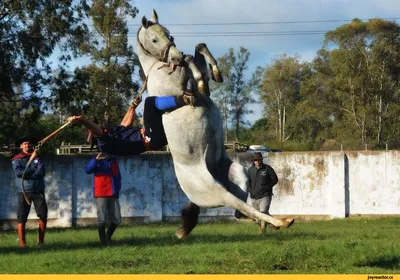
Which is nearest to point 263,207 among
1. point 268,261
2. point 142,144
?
point 268,261

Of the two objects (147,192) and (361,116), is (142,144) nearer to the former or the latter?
(147,192)

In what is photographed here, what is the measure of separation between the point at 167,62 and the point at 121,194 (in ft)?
48.5

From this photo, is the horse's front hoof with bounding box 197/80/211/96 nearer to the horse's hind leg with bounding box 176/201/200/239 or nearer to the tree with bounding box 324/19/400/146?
the horse's hind leg with bounding box 176/201/200/239

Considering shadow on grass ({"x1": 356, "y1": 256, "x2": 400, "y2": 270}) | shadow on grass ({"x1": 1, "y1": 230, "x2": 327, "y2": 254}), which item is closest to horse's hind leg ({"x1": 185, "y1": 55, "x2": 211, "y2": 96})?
shadow on grass ({"x1": 356, "y1": 256, "x2": 400, "y2": 270})

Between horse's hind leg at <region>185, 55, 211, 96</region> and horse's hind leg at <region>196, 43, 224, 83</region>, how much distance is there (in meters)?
0.14

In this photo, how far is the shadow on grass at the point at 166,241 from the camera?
1400 centimetres

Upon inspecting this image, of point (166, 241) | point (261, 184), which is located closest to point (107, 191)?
point (166, 241)

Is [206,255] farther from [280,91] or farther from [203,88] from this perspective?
[280,91]

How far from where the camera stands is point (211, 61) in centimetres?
756

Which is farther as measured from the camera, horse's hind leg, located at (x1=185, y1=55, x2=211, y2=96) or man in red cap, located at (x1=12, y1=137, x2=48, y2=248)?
man in red cap, located at (x1=12, y1=137, x2=48, y2=248)

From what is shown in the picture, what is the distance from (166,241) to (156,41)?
762 centimetres

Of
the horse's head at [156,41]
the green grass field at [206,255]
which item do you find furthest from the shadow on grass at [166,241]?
the horse's head at [156,41]

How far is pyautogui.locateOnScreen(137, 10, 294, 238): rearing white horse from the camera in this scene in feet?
24.4

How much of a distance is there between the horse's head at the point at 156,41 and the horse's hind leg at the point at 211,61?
0.28 m
